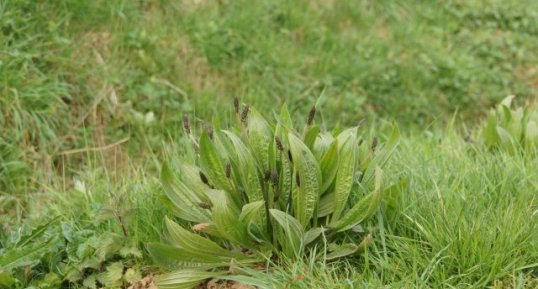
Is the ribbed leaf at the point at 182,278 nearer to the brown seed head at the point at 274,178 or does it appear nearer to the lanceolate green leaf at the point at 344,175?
the brown seed head at the point at 274,178

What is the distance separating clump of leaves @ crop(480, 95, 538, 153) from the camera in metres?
3.47

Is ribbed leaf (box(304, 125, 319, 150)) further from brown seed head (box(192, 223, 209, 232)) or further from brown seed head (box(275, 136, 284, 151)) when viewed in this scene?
brown seed head (box(192, 223, 209, 232))

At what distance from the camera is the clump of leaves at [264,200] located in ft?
7.91

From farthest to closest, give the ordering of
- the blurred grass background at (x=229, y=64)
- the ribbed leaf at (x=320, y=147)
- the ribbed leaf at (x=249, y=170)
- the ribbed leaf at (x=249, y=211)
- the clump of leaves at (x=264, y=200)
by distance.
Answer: the blurred grass background at (x=229, y=64) < the ribbed leaf at (x=320, y=147) < the ribbed leaf at (x=249, y=170) < the clump of leaves at (x=264, y=200) < the ribbed leaf at (x=249, y=211)

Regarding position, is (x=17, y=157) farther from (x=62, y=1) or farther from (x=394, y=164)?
(x=394, y=164)

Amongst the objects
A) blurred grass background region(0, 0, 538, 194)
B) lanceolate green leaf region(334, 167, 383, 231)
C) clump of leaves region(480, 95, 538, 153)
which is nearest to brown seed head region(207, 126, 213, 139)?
lanceolate green leaf region(334, 167, 383, 231)

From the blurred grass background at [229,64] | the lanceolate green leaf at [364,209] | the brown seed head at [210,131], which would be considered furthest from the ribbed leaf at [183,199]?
the blurred grass background at [229,64]

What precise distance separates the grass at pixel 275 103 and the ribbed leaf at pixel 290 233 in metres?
0.09

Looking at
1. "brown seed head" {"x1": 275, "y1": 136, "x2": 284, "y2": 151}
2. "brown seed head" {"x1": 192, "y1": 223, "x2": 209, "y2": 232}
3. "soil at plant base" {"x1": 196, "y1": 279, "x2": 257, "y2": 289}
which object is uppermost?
"brown seed head" {"x1": 275, "y1": 136, "x2": 284, "y2": 151}

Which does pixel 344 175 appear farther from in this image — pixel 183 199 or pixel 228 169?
pixel 183 199

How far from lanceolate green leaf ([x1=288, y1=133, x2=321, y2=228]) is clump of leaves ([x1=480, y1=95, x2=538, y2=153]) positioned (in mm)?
1412

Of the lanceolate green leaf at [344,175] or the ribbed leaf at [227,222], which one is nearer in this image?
the ribbed leaf at [227,222]

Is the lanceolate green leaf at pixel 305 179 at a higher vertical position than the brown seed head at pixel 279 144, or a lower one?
lower

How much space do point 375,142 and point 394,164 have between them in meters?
0.61
